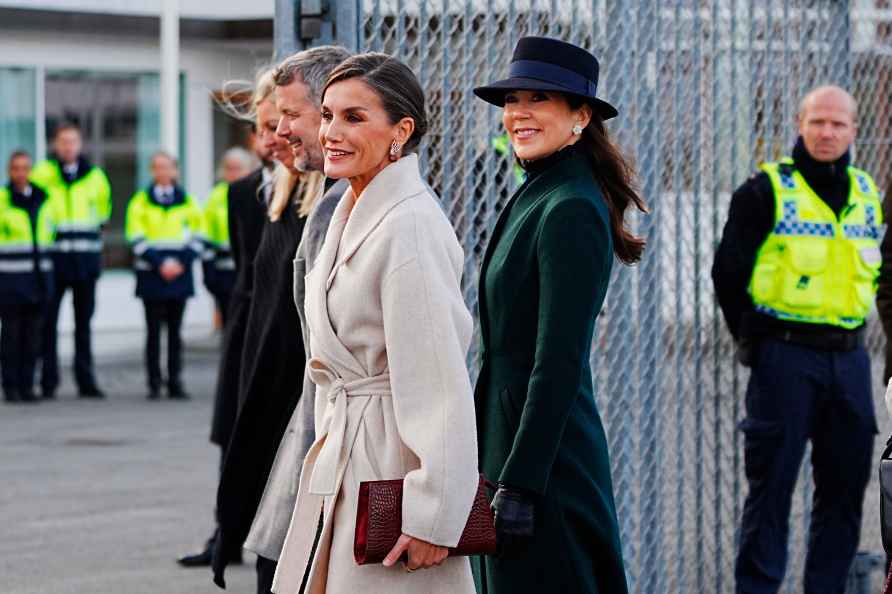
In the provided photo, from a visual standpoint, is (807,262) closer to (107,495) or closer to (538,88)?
(538,88)

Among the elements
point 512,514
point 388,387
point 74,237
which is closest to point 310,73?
point 388,387

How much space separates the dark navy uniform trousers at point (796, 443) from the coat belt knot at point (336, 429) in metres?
2.98

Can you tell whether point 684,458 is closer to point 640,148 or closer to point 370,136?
point 640,148

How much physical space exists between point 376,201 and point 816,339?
308 cm

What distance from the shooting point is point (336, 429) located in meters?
4.00

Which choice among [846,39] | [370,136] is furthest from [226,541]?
[846,39]

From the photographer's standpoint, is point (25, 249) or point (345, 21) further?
point (25, 249)

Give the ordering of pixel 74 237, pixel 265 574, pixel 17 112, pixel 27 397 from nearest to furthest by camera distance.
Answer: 1. pixel 265 574
2. pixel 27 397
3. pixel 74 237
4. pixel 17 112

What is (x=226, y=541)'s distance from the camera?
17.1 ft

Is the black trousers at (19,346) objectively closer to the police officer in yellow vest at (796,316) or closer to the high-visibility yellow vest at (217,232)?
the high-visibility yellow vest at (217,232)

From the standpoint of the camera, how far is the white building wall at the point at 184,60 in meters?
22.0

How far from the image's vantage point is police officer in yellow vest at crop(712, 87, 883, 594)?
6648mm

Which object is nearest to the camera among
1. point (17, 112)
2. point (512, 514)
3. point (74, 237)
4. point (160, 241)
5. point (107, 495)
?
point (512, 514)

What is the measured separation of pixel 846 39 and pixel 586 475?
379 cm
